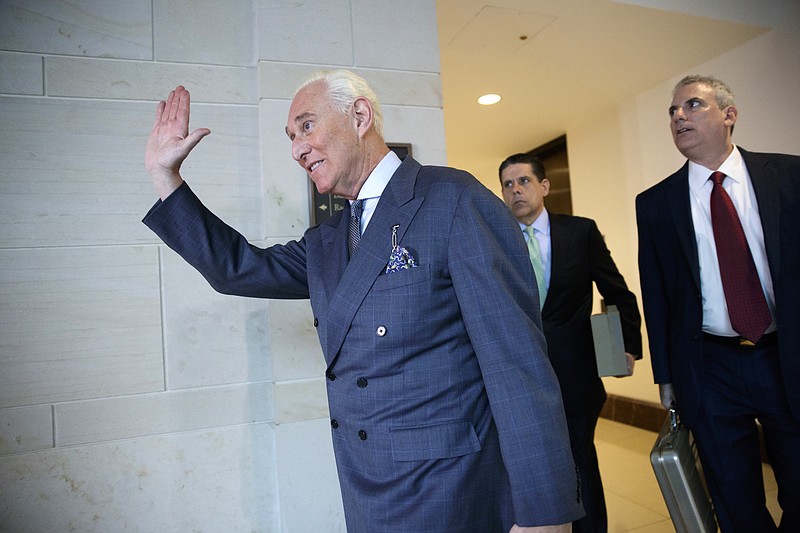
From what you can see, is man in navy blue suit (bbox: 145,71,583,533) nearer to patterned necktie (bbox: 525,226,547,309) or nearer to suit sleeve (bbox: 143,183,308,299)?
suit sleeve (bbox: 143,183,308,299)

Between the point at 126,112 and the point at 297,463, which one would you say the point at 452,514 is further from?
the point at 126,112

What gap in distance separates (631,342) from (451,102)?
2771 millimetres

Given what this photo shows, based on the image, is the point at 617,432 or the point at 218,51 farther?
the point at 617,432

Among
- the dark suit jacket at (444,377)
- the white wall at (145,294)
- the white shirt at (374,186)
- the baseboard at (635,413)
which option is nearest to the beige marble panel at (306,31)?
the white wall at (145,294)

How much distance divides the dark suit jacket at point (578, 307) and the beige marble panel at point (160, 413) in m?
1.26

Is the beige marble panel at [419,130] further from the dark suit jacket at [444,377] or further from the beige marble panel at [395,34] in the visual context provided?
the dark suit jacket at [444,377]

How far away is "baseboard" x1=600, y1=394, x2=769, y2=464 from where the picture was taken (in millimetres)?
4709

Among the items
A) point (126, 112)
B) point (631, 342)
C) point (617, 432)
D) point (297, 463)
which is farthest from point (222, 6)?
point (617, 432)

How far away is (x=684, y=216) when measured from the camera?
6.91 ft

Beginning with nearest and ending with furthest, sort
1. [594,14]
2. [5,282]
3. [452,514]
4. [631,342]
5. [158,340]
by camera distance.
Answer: [452,514] < [5,282] < [158,340] < [631,342] < [594,14]

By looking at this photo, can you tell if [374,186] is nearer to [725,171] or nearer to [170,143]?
[170,143]

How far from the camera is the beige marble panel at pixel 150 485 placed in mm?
1850

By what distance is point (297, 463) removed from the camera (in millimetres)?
2066

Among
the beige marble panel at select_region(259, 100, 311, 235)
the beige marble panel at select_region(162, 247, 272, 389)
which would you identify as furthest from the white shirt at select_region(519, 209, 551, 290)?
the beige marble panel at select_region(162, 247, 272, 389)
